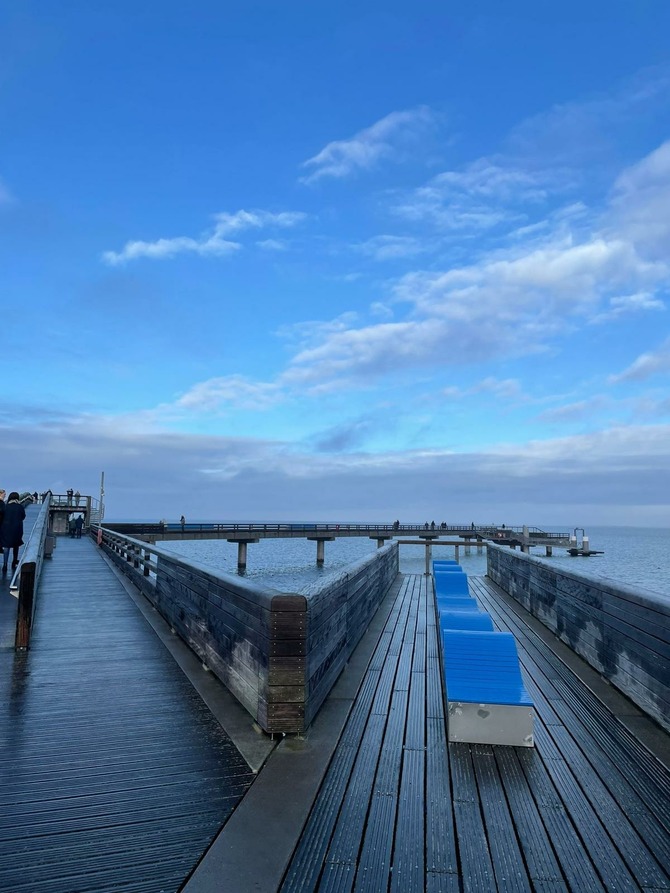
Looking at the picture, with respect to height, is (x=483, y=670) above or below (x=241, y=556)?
above

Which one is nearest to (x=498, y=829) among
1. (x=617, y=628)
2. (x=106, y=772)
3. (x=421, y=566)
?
(x=106, y=772)

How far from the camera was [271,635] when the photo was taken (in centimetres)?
454

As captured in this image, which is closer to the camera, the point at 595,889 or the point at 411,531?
the point at 595,889

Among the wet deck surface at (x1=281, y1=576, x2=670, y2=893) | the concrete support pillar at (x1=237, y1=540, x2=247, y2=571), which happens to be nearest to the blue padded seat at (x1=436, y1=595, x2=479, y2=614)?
the wet deck surface at (x1=281, y1=576, x2=670, y2=893)

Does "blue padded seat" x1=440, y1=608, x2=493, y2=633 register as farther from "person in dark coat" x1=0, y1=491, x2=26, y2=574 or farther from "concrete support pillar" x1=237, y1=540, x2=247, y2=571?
"concrete support pillar" x1=237, y1=540, x2=247, y2=571

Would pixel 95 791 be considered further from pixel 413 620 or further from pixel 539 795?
pixel 413 620

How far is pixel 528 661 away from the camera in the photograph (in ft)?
24.9

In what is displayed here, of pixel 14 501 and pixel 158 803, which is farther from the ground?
pixel 14 501

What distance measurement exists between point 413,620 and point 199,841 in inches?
300

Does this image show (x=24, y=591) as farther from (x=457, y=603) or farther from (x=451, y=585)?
(x=451, y=585)

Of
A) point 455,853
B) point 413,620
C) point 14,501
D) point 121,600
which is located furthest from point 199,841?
point 14,501

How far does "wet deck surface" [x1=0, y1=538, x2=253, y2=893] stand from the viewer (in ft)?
9.62

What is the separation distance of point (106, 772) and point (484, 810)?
256cm

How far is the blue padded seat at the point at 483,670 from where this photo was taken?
474 centimetres
